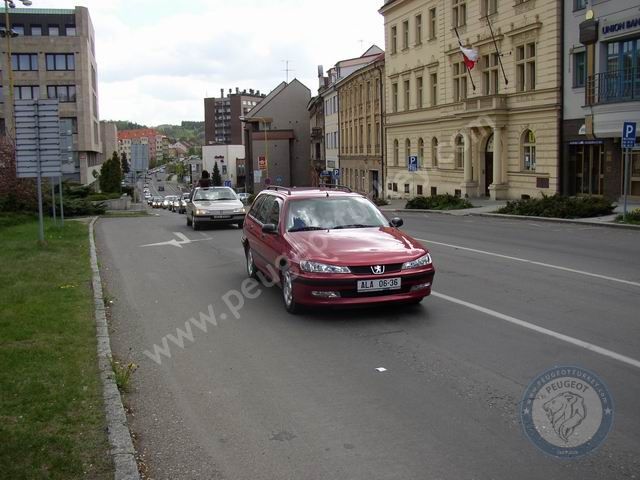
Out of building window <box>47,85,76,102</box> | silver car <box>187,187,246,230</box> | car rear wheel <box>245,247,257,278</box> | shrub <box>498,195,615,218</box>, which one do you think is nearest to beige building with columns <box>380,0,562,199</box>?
shrub <box>498,195,615,218</box>

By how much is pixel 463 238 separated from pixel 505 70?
21032mm

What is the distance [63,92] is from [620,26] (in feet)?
201

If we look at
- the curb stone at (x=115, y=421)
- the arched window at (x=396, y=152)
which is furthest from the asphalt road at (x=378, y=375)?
the arched window at (x=396, y=152)

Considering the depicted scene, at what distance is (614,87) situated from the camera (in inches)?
1109

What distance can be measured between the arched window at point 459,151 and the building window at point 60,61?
158 ft

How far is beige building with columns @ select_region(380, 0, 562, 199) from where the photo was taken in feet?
110

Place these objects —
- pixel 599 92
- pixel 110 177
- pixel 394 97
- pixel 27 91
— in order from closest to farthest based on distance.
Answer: pixel 599 92 < pixel 394 97 < pixel 110 177 < pixel 27 91

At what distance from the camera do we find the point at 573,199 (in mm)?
25516

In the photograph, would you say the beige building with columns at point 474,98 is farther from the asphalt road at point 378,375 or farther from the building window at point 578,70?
the asphalt road at point 378,375

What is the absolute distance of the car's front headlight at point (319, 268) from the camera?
8273 millimetres

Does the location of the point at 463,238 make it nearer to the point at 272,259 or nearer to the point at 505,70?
the point at 272,259

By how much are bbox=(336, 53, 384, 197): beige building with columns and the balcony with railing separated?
25.9 meters

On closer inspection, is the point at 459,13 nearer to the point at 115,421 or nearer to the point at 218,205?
the point at 218,205

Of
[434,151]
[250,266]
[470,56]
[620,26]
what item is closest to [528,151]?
[470,56]
